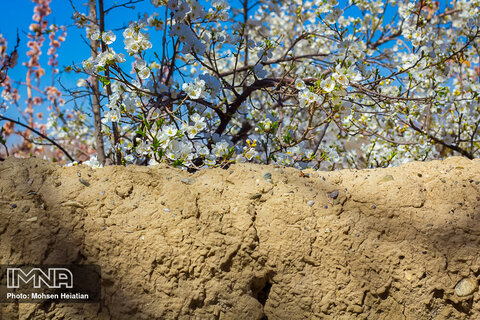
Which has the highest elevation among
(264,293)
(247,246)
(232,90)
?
(232,90)

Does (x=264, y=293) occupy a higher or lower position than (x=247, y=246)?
lower

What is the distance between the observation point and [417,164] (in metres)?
1.67

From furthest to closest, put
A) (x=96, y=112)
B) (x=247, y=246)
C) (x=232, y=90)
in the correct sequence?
(x=96, y=112), (x=232, y=90), (x=247, y=246)

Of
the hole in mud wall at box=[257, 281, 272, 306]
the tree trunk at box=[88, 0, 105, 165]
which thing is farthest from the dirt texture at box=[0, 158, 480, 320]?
the tree trunk at box=[88, 0, 105, 165]

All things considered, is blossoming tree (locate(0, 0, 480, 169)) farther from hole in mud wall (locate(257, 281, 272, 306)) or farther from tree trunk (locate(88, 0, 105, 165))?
hole in mud wall (locate(257, 281, 272, 306))

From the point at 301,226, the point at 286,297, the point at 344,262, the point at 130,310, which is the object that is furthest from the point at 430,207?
the point at 130,310

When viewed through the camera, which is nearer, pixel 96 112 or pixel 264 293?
pixel 264 293

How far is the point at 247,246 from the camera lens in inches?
55.4

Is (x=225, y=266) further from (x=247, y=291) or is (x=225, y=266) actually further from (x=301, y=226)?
(x=301, y=226)

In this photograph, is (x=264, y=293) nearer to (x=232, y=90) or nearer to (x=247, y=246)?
(x=247, y=246)

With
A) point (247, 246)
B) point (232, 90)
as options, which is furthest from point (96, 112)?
point (247, 246)

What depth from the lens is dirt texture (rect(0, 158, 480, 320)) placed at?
1334mm

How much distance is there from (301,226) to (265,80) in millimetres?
1381

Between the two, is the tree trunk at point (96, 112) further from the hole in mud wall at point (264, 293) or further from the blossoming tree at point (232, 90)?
the hole in mud wall at point (264, 293)
